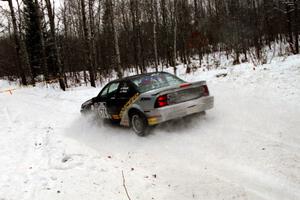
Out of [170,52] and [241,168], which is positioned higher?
[170,52]

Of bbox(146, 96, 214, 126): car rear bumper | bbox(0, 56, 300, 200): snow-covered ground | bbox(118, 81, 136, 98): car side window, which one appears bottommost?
bbox(0, 56, 300, 200): snow-covered ground

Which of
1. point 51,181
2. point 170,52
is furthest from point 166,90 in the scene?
point 170,52

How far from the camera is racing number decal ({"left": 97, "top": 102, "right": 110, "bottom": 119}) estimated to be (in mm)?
8428

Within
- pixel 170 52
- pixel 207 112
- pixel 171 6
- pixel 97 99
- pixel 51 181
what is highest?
pixel 171 6

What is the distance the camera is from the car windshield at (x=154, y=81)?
24.2ft

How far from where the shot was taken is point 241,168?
4.77 metres

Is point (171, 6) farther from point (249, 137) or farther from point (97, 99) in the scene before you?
point (249, 137)

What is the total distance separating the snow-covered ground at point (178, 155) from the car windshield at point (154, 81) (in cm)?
103

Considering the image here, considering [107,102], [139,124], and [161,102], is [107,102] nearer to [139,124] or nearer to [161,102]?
[139,124]

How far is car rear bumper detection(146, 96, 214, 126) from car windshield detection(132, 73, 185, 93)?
0.85m

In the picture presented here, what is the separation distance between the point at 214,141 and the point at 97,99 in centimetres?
426

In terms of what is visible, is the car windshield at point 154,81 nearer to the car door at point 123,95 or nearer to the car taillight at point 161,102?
the car door at point 123,95

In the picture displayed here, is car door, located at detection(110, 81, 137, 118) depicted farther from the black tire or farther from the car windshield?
the black tire

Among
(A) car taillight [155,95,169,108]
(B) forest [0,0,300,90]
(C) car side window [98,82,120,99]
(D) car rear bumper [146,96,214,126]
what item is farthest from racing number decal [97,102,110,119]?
(B) forest [0,0,300,90]
